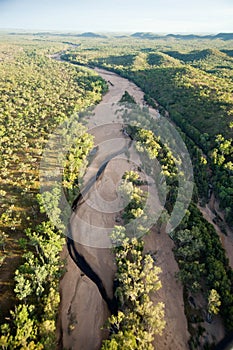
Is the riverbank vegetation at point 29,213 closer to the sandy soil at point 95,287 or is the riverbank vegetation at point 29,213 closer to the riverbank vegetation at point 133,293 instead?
the sandy soil at point 95,287

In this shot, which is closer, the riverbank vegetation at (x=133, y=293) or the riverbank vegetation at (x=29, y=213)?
the riverbank vegetation at (x=133, y=293)

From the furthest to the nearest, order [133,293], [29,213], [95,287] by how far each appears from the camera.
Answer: [29,213] < [95,287] < [133,293]

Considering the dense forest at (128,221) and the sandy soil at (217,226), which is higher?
the dense forest at (128,221)

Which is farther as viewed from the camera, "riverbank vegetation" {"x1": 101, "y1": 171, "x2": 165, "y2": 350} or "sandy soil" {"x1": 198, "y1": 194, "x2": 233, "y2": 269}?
"sandy soil" {"x1": 198, "y1": 194, "x2": 233, "y2": 269}

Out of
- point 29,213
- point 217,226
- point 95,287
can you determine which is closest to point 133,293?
point 95,287

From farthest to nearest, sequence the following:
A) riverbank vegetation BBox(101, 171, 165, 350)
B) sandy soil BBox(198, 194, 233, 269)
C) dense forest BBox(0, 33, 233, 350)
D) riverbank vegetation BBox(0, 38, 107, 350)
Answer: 1. sandy soil BBox(198, 194, 233, 269)
2. dense forest BBox(0, 33, 233, 350)
3. riverbank vegetation BBox(0, 38, 107, 350)
4. riverbank vegetation BBox(101, 171, 165, 350)

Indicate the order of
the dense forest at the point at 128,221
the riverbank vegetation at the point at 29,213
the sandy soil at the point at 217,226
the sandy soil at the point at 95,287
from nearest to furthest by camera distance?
the riverbank vegetation at the point at 29,213 → the dense forest at the point at 128,221 → the sandy soil at the point at 95,287 → the sandy soil at the point at 217,226

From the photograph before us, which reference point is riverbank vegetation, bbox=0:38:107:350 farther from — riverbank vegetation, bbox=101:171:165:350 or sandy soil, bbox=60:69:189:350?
riverbank vegetation, bbox=101:171:165:350

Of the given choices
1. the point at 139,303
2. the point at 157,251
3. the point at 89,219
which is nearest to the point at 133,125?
the point at 89,219

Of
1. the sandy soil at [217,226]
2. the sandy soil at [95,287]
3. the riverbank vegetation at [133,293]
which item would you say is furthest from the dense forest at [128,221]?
the sandy soil at [95,287]

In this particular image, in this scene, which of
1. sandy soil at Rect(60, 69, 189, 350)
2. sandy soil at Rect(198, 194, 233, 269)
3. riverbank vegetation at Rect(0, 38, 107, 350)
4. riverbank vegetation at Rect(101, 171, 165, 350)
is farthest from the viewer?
sandy soil at Rect(198, 194, 233, 269)

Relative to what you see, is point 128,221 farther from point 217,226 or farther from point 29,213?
point 29,213

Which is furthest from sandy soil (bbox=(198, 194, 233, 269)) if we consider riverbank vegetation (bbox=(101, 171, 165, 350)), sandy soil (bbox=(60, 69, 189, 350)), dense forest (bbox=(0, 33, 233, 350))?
riverbank vegetation (bbox=(101, 171, 165, 350))
